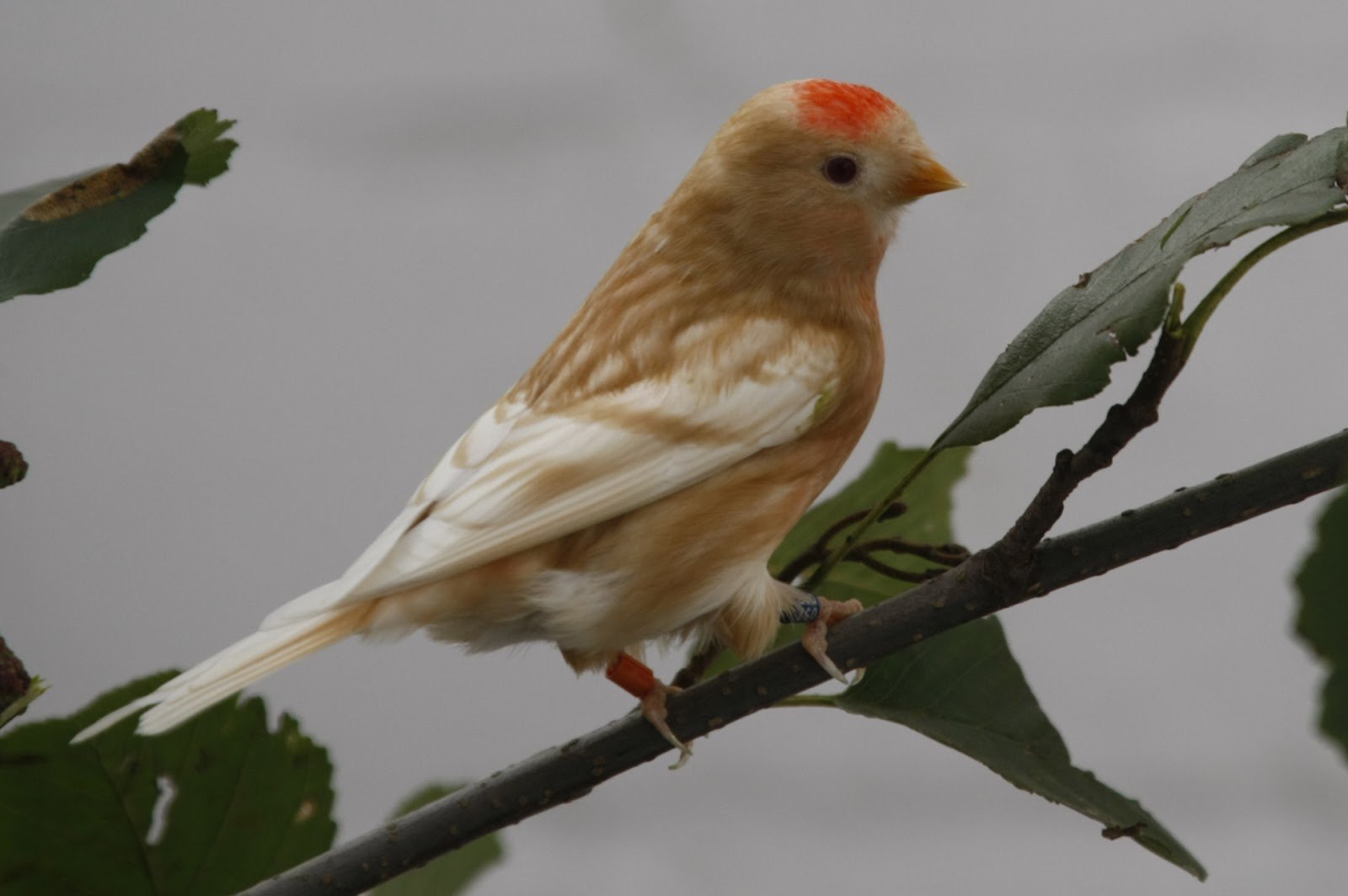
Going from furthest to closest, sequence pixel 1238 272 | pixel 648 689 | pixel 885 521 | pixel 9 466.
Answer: pixel 885 521
pixel 648 689
pixel 9 466
pixel 1238 272

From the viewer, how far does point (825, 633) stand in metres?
0.63

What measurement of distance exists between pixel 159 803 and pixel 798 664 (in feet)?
1.00

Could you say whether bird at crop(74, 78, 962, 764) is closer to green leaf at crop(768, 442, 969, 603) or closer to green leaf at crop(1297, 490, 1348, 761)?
green leaf at crop(768, 442, 969, 603)

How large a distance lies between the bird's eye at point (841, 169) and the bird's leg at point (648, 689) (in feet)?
0.97

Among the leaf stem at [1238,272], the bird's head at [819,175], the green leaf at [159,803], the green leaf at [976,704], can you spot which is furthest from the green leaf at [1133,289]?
the green leaf at [159,803]

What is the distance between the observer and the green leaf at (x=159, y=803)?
640 millimetres

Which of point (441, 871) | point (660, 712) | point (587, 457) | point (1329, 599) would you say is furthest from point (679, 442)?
point (1329, 599)

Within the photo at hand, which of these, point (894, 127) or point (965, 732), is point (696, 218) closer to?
point (894, 127)

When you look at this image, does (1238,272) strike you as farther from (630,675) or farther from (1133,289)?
(630,675)

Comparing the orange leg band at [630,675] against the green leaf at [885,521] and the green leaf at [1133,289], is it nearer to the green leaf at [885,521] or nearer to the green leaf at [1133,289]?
the green leaf at [885,521]

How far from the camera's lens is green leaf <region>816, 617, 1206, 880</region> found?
0.65 m

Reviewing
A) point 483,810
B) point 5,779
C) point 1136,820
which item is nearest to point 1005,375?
point 1136,820

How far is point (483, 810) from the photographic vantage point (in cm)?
63

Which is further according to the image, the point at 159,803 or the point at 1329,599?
the point at 159,803
